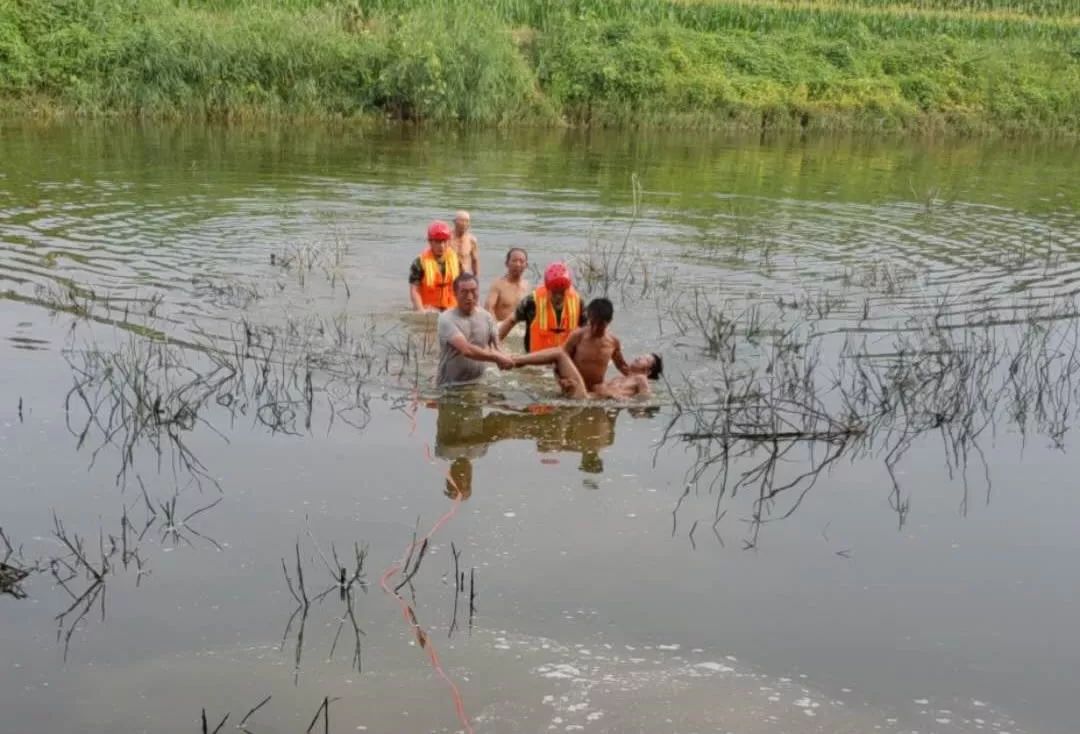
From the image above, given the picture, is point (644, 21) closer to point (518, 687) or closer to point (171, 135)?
point (171, 135)

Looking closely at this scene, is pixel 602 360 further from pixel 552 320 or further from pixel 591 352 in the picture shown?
pixel 552 320

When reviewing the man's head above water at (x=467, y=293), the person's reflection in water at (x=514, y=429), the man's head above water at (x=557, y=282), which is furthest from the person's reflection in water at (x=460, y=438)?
the man's head above water at (x=557, y=282)

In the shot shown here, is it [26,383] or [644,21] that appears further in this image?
[644,21]

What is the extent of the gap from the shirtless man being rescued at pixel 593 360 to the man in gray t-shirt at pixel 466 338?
306mm

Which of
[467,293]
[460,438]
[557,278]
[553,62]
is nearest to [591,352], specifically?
[557,278]

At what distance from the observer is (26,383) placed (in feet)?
34.4

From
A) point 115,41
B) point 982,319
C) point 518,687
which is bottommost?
point 518,687

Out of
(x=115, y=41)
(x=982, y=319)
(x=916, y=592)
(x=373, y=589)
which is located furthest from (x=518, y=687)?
(x=115, y=41)

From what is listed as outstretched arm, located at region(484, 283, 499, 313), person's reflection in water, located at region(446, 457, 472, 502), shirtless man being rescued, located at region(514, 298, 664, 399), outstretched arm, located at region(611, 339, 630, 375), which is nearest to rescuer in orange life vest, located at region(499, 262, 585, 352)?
shirtless man being rescued, located at region(514, 298, 664, 399)

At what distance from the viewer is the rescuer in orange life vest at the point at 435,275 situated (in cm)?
1308

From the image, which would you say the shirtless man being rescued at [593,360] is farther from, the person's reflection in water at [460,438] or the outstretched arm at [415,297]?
the outstretched arm at [415,297]

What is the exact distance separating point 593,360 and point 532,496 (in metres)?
2.34

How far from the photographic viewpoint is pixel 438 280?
43.2ft

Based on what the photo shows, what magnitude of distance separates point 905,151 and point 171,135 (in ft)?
53.2
